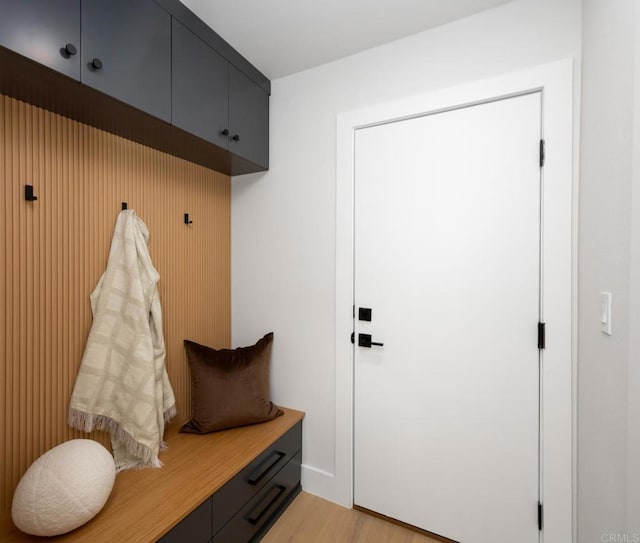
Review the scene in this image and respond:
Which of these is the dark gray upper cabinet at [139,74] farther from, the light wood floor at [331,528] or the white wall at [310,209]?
the light wood floor at [331,528]

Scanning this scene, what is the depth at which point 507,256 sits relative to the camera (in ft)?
4.64

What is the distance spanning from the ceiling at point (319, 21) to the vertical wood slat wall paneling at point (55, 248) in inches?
28.8

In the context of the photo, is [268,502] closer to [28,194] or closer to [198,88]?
[28,194]

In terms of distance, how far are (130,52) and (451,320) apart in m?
1.76

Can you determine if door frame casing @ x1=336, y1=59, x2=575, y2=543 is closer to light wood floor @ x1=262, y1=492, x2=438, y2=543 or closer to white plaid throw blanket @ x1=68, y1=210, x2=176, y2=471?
light wood floor @ x1=262, y1=492, x2=438, y2=543

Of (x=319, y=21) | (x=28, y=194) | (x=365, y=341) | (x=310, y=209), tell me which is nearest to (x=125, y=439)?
(x=28, y=194)

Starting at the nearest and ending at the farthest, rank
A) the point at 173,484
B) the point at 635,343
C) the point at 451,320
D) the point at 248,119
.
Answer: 1. the point at 635,343
2. the point at 173,484
3. the point at 451,320
4. the point at 248,119

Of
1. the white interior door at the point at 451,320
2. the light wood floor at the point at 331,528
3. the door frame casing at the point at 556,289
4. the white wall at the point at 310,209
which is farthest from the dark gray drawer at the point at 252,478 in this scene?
the door frame casing at the point at 556,289


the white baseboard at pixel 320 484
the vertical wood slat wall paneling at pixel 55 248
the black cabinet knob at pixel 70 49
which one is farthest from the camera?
the white baseboard at pixel 320 484

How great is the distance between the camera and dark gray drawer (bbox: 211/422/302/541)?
1325mm

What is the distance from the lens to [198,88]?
1.50 m

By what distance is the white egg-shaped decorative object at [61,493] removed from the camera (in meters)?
0.99

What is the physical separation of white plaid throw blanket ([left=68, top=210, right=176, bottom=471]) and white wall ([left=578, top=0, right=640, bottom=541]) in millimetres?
1684

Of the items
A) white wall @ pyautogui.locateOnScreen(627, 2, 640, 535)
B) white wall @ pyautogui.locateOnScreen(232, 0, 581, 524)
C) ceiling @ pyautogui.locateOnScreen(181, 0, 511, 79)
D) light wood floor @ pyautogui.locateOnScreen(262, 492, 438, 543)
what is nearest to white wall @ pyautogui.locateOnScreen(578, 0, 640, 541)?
white wall @ pyautogui.locateOnScreen(627, 2, 640, 535)
